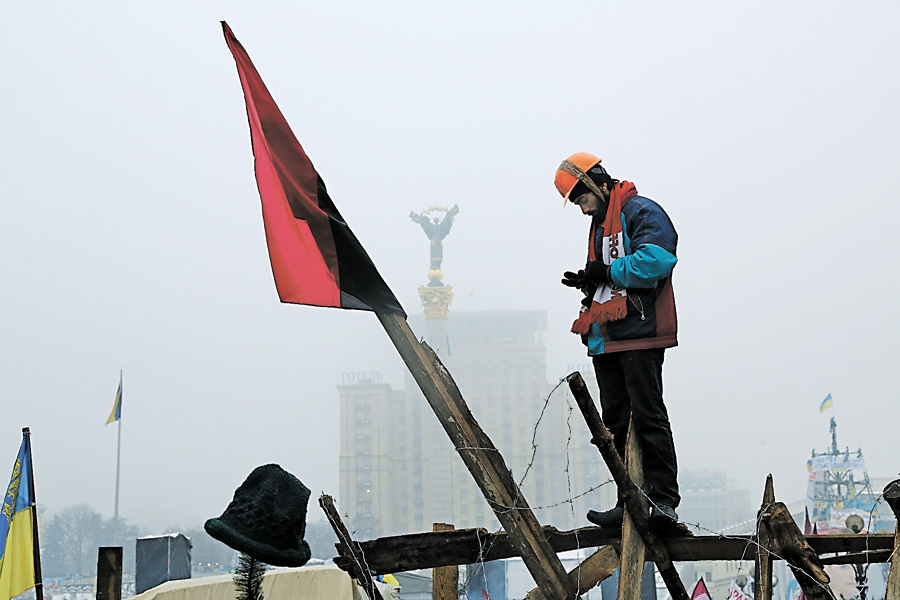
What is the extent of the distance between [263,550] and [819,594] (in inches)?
73.9

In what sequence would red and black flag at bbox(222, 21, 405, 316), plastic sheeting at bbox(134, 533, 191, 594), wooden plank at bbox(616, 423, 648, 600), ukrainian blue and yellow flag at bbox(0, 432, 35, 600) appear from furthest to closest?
plastic sheeting at bbox(134, 533, 191, 594) → ukrainian blue and yellow flag at bbox(0, 432, 35, 600) → red and black flag at bbox(222, 21, 405, 316) → wooden plank at bbox(616, 423, 648, 600)

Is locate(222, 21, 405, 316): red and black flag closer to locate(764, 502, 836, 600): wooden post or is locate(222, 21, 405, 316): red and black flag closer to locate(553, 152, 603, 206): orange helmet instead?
locate(553, 152, 603, 206): orange helmet

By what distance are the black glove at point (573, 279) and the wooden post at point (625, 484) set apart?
→ 2.62 feet

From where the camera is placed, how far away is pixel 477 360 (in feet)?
334

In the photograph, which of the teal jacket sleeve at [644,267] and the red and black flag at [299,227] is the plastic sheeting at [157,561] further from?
the teal jacket sleeve at [644,267]

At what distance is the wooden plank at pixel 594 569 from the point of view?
3.94 metres

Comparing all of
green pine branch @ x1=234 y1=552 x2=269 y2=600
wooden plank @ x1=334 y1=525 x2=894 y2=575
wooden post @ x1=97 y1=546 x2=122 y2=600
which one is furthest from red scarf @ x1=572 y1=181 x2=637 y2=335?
wooden post @ x1=97 y1=546 x2=122 y2=600

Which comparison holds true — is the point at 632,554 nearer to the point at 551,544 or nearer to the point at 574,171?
the point at 551,544

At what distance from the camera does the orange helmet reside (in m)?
4.30

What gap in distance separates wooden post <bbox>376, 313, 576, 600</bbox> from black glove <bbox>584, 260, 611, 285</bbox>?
0.95 metres

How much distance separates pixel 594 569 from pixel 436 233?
275ft

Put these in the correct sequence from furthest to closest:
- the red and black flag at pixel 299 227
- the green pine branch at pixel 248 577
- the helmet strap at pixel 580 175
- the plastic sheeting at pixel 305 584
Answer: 1. the plastic sheeting at pixel 305 584
2. the helmet strap at pixel 580 175
3. the red and black flag at pixel 299 227
4. the green pine branch at pixel 248 577

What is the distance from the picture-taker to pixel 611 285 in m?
4.19

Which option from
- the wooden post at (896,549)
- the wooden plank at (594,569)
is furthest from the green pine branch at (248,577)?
the wooden post at (896,549)
